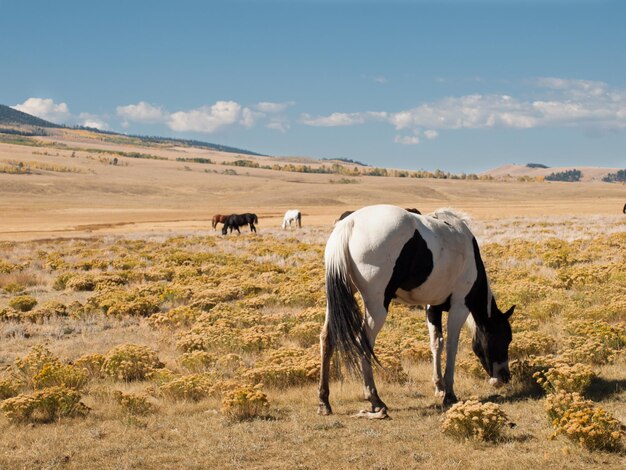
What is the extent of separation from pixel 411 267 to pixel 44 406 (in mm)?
4416

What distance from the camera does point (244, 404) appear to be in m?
6.48

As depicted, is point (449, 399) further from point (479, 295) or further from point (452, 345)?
point (479, 295)

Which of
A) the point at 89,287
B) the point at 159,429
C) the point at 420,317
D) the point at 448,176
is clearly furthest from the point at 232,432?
the point at 448,176

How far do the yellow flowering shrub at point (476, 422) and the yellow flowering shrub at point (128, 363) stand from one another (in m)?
4.58

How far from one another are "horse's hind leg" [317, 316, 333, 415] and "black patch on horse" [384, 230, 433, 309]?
0.78m

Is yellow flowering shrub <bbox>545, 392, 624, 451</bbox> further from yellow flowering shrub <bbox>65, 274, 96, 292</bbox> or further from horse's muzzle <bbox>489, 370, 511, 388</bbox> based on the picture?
yellow flowering shrub <bbox>65, 274, 96, 292</bbox>

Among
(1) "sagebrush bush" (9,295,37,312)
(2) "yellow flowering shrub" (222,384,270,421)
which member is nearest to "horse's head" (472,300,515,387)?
(2) "yellow flowering shrub" (222,384,270,421)

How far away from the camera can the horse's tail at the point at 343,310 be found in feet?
21.1

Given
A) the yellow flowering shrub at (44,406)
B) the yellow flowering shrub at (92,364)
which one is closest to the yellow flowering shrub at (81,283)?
the yellow flowering shrub at (92,364)

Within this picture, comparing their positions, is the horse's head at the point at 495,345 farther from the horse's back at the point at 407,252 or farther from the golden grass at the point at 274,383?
the horse's back at the point at 407,252

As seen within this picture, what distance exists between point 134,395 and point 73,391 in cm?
69

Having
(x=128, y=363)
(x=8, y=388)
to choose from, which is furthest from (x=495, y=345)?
(x=8, y=388)

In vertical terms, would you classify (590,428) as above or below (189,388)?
above

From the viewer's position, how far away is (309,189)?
410ft
